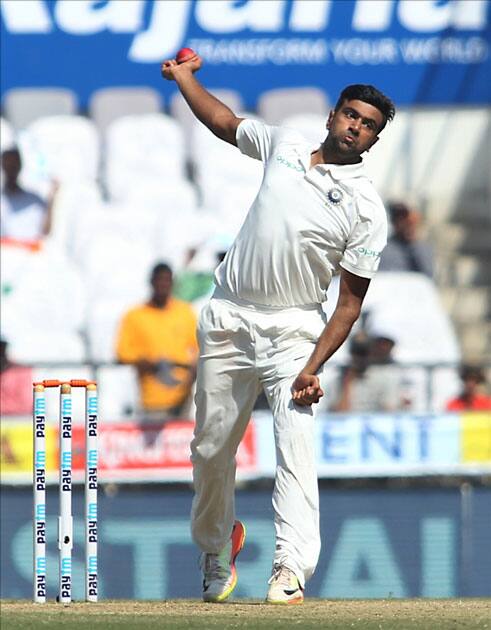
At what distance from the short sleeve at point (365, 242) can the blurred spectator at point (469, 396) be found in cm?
452

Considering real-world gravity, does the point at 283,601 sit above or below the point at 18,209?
below

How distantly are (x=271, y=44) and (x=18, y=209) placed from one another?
8.41 feet

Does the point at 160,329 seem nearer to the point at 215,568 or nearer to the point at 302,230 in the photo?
the point at 215,568

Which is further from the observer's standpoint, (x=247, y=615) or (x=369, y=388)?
(x=369, y=388)

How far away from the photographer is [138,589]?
30.9ft

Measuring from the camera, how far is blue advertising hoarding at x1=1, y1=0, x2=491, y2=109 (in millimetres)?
12508

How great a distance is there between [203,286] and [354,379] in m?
1.74

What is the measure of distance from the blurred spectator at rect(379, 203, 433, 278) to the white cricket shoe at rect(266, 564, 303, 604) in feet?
19.7

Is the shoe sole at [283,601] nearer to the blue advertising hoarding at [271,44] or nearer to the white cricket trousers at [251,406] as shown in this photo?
the white cricket trousers at [251,406]

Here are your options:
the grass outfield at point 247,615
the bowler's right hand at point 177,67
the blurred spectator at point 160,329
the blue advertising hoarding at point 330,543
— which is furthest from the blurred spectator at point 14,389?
the bowler's right hand at point 177,67

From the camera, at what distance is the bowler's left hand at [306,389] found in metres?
5.34

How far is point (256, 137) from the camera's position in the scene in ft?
18.2

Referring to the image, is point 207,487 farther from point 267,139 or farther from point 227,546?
point 267,139

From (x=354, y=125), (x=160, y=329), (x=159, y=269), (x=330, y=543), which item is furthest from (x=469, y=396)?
(x=354, y=125)
